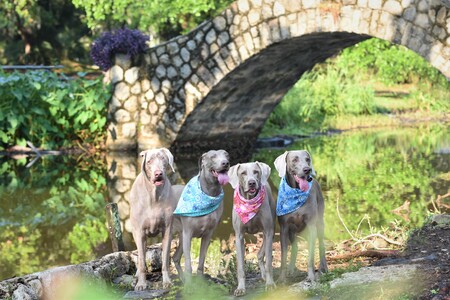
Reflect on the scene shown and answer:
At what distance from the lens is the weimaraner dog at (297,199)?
15.2 ft

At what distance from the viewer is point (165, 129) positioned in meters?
14.5

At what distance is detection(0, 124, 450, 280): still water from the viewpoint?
303 inches

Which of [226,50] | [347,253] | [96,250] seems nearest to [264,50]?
[226,50]

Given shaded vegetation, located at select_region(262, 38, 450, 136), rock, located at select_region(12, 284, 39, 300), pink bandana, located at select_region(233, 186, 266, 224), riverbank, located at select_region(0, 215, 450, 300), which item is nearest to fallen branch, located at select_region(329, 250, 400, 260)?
riverbank, located at select_region(0, 215, 450, 300)

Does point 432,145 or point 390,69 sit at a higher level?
point 390,69

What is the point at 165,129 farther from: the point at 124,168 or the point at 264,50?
the point at 264,50

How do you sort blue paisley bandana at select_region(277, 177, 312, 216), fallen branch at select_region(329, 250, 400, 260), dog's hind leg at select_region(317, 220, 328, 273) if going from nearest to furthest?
blue paisley bandana at select_region(277, 177, 312, 216), dog's hind leg at select_region(317, 220, 328, 273), fallen branch at select_region(329, 250, 400, 260)

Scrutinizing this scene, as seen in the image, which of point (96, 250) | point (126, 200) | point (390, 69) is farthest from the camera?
point (390, 69)

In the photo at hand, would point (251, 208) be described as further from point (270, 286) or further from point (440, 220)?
point (440, 220)

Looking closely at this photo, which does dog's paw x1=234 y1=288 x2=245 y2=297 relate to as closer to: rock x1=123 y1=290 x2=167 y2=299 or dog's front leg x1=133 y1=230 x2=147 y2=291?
rock x1=123 y1=290 x2=167 y2=299

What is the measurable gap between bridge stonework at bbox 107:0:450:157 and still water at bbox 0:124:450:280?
891 mm

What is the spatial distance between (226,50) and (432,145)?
188 inches

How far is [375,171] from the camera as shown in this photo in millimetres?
12211

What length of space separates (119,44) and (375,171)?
517cm
